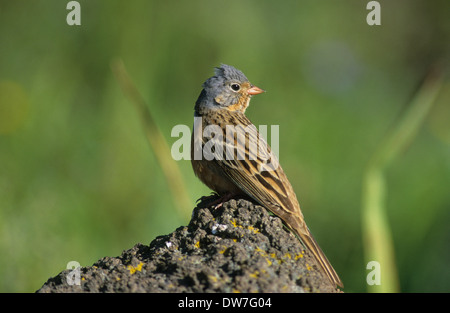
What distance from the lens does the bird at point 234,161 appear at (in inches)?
156

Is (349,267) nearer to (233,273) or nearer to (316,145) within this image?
(316,145)

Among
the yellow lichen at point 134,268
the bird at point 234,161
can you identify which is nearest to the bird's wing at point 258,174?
the bird at point 234,161

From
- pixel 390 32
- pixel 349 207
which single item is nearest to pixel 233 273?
pixel 349 207

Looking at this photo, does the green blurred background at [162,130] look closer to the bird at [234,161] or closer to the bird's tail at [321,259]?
the bird at [234,161]

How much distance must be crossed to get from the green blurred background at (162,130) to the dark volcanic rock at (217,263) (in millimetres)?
2049

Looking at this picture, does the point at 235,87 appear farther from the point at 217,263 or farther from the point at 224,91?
the point at 217,263

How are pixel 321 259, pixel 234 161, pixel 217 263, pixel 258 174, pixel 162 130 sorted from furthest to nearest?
pixel 162 130 < pixel 234 161 < pixel 258 174 < pixel 321 259 < pixel 217 263

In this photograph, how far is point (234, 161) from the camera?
4344mm

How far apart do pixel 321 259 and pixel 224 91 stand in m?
1.93

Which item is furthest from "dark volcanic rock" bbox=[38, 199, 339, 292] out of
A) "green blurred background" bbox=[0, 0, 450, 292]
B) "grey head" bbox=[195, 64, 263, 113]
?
"green blurred background" bbox=[0, 0, 450, 292]

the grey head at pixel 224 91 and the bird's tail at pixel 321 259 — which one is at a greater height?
the grey head at pixel 224 91

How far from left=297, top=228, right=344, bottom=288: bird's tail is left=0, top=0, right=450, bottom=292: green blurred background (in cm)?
180

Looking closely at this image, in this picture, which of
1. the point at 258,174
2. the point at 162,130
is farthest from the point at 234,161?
the point at 162,130

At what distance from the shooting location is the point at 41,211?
18.1ft
